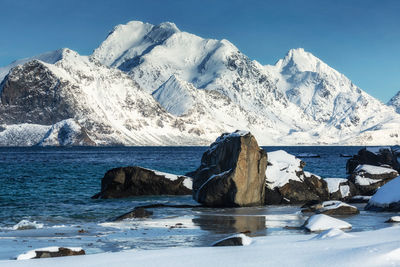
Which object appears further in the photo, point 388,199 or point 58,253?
point 388,199

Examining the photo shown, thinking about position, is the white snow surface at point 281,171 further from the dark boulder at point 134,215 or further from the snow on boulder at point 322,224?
the snow on boulder at point 322,224

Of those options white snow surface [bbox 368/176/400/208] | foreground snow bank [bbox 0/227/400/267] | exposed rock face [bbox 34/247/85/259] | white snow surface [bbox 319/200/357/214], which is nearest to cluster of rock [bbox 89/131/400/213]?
white snow surface [bbox 319/200/357/214]

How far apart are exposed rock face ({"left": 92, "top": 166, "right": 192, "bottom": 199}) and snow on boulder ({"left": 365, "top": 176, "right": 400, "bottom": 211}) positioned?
15.3 m

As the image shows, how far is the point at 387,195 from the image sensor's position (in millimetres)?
29578

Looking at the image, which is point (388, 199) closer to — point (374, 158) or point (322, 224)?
point (322, 224)

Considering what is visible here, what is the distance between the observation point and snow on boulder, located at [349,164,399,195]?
3929 cm

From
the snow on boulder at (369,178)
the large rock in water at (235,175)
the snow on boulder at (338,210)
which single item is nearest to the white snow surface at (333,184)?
the snow on boulder at (369,178)

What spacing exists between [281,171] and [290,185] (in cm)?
142

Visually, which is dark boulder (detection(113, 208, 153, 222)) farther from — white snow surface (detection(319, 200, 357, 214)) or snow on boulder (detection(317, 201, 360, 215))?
white snow surface (detection(319, 200, 357, 214))

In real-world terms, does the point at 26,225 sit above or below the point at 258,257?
below

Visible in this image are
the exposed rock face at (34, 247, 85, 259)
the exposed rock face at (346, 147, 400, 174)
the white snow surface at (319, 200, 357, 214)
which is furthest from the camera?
the exposed rock face at (346, 147, 400, 174)

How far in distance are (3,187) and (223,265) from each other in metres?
41.0

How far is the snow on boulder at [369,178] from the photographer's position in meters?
39.3

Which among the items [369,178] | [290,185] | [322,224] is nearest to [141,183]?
[290,185]
